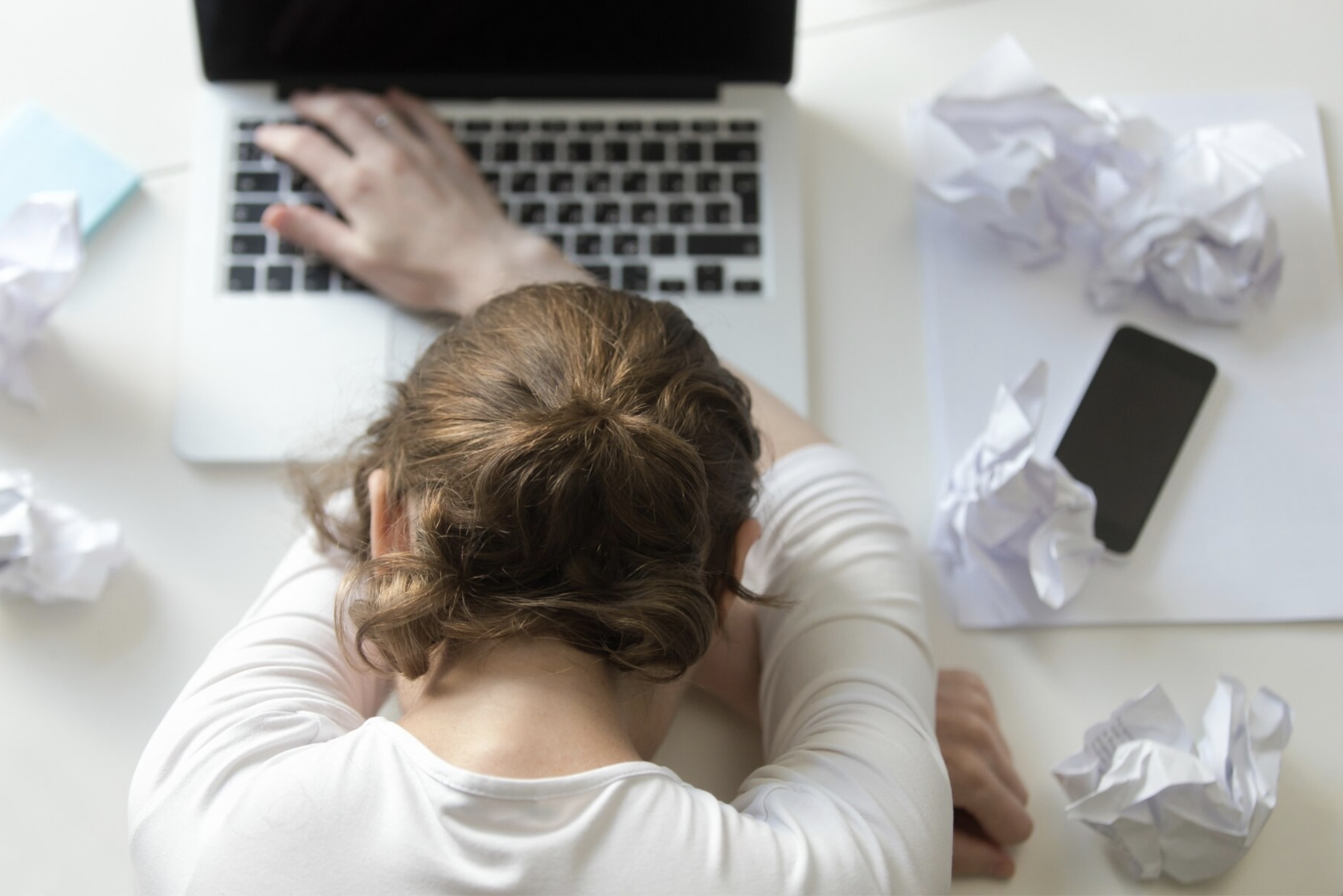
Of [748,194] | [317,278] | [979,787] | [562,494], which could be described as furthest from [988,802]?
[317,278]

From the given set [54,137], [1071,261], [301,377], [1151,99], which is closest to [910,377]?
[1071,261]

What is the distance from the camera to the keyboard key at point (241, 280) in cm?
71

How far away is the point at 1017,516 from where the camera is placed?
0.64m

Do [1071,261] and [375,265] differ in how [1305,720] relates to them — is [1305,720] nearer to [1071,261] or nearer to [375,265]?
[1071,261]

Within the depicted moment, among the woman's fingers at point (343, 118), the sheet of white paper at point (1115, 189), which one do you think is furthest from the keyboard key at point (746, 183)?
the woman's fingers at point (343, 118)

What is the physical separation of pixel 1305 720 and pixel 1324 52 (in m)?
0.46

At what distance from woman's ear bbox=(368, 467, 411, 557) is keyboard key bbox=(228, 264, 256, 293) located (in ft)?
0.80

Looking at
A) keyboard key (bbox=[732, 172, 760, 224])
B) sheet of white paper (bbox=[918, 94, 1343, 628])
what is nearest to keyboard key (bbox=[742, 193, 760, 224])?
keyboard key (bbox=[732, 172, 760, 224])

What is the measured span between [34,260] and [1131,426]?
67cm

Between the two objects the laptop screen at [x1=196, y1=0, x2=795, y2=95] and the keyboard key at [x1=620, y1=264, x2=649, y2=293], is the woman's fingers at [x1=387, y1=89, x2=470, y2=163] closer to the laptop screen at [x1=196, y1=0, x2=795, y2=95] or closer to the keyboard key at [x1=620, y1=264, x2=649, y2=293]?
the laptop screen at [x1=196, y1=0, x2=795, y2=95]

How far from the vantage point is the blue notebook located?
74 centimetres

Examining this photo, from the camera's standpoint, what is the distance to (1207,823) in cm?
57

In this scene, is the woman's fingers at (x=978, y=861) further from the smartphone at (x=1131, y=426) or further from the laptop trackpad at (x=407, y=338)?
the laptop trackpad at (x=407, y=338)

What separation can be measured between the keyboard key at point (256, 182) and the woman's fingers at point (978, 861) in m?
0.57
